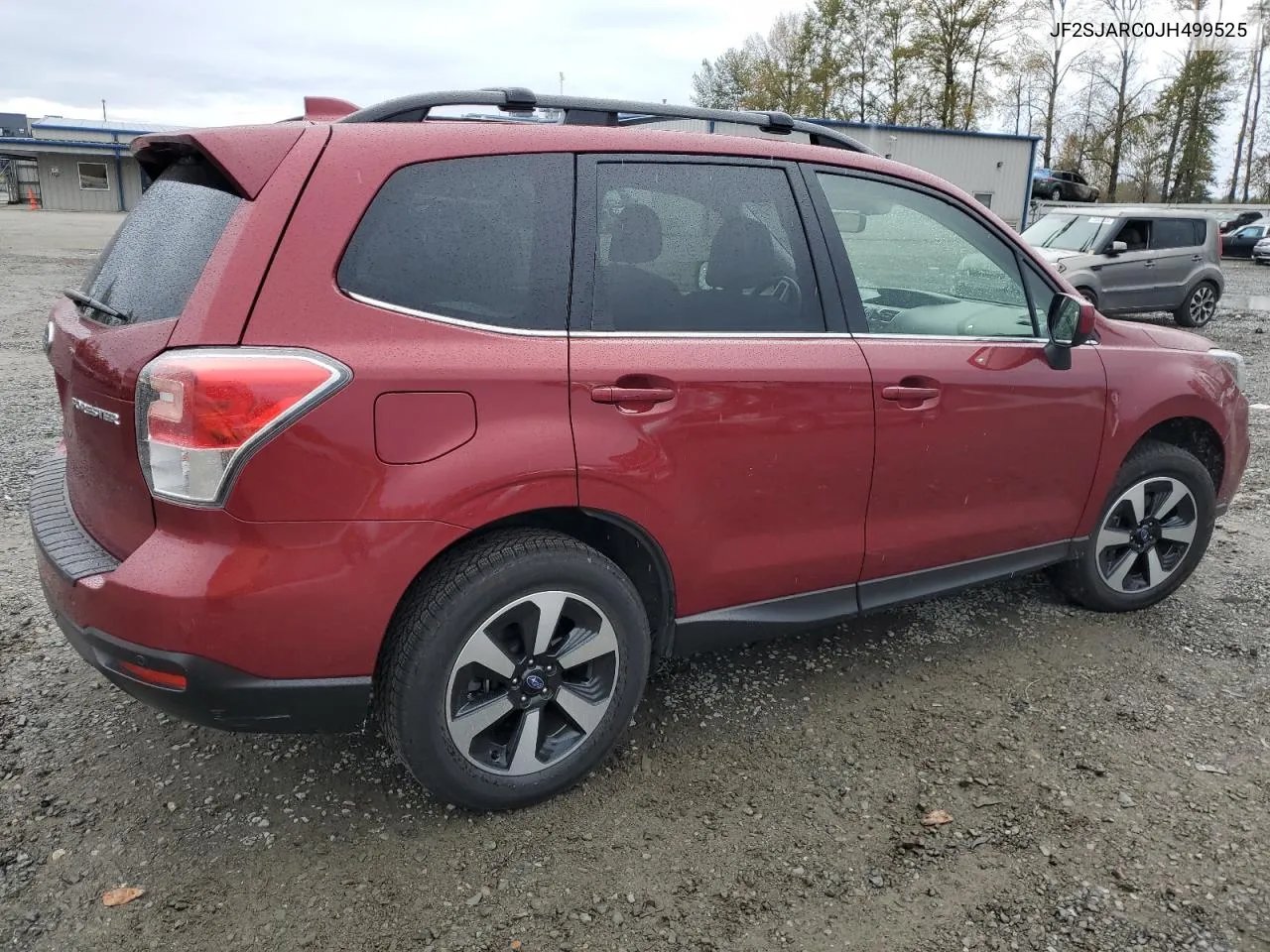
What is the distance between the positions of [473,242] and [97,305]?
3.28 ft

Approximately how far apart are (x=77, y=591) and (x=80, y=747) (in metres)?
0.86

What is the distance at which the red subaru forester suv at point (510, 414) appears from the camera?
212cm

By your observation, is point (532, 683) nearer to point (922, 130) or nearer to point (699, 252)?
point (699, 252)

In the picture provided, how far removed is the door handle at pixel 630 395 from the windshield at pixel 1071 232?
40.8ft

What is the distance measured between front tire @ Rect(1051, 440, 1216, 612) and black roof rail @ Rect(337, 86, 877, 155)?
194cm

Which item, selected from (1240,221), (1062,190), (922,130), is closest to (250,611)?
(922,130)

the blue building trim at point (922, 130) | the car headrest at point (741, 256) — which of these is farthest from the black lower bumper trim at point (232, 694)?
the blue building trim at point (922, 130)

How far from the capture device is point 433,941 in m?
2.17

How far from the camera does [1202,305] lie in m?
14.2

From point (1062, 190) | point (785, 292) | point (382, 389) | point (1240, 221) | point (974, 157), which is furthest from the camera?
point (1062, 190)

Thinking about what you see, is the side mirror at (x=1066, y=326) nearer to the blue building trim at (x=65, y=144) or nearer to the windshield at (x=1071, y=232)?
the windshield at (x=1071, y=232)

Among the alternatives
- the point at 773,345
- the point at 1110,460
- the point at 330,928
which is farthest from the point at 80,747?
the point at 1110,460

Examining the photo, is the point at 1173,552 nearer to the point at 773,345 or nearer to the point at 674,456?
the point at 773,345

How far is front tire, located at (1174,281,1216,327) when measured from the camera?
14000 mm
